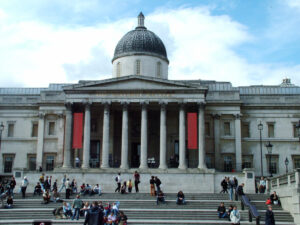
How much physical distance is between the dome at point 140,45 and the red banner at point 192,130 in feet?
35.9

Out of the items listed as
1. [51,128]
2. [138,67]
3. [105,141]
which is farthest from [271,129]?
[51,128]

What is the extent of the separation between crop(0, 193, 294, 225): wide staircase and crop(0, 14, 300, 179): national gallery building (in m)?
10.6

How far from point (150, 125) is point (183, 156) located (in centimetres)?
727

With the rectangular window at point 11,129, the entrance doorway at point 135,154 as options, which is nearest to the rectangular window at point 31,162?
the rectangular window at point 11,129

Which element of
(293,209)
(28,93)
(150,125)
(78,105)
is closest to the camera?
(293,209)

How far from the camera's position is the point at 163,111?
44094mm

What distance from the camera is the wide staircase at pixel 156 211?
91.0 feet

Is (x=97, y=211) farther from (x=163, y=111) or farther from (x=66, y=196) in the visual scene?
(x=163, y=111)

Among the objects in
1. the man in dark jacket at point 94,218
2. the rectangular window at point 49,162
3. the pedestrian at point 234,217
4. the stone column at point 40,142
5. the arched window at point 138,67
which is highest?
the arched window at point 138,67

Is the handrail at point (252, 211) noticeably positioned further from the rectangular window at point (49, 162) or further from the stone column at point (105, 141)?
the rectangular window at point (49, 162)

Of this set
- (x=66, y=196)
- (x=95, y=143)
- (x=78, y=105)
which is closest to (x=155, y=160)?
(x=95, y=143)

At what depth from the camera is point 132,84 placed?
44.5 meters

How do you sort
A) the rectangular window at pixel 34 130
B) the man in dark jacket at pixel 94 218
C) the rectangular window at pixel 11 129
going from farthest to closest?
the rectangular window at pixel 11 129
the rectangular window at pixel 34 130
the man in dark jacket at pixel 94 218

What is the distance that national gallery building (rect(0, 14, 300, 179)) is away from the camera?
145 feet
